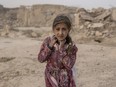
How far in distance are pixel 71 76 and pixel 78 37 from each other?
1204cm

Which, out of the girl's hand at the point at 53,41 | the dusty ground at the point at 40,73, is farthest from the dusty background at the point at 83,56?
the girl's hand at the point at 53,41

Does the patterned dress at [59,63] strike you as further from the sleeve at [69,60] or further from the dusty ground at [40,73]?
the dusty ground at [40,73]

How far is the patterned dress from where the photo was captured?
8.68ft

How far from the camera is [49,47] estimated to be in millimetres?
2646

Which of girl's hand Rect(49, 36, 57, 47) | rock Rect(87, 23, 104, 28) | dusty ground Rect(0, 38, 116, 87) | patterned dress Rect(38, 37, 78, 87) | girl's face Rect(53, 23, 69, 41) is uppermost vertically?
girl's face Rect(53, 23, 69, 41)

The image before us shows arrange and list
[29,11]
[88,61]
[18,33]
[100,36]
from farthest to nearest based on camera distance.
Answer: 1. [29,11]
2. [18,33]
3. [100,36]
4. [88,61]

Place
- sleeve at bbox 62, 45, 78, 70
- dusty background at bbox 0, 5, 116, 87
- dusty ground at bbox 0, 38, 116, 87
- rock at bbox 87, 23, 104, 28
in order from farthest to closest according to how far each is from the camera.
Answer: rock at bbox 87, 23, 104, 28
dusty background at bbox 0, 5, 116, 87
dusty ground at bbox 0, 38, 116, 87
sleeve at bbox 62, 45, 78, 70

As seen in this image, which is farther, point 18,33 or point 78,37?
point 18,33

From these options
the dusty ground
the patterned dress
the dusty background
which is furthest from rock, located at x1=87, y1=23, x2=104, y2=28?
the patterned dress

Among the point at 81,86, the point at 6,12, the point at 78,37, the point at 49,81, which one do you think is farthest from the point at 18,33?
the point at 6,12

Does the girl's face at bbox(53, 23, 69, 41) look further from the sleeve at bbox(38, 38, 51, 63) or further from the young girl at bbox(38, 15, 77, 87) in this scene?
the sleeve at bbox(38, 38, 51, 63)

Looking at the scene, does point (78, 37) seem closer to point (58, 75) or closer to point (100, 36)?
point (100, 36)

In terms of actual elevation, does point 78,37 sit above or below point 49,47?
below

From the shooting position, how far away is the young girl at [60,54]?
2643 millimetres
